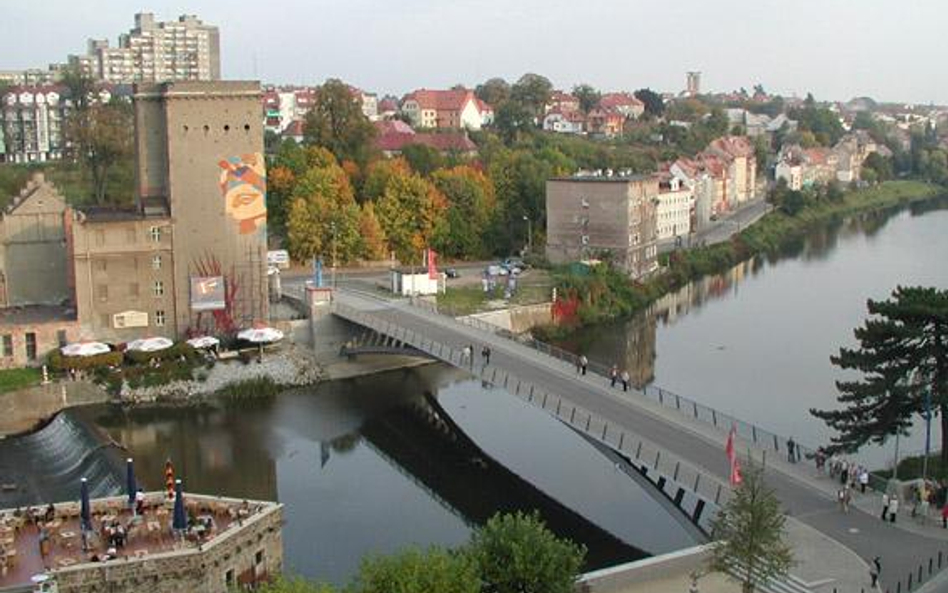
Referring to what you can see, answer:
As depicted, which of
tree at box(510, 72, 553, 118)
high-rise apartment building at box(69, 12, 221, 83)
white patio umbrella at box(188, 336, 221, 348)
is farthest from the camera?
high-rise apartment building at box(69, 12, 221, 83)

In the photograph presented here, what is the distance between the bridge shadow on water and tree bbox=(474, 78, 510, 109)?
81.4m

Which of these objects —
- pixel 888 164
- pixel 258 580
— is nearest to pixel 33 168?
pixel 258 580

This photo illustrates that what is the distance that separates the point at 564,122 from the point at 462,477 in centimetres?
→ 8601

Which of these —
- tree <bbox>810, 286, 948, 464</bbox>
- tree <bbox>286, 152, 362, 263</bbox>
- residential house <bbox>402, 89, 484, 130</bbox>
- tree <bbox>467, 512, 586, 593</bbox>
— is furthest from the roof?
tree <bbox>467, 512, 586, 593</bbox>

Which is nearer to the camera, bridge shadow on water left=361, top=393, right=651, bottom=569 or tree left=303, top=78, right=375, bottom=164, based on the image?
bridge shadow on water left=361, top=393, right=651, bottom=569

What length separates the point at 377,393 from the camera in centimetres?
3906

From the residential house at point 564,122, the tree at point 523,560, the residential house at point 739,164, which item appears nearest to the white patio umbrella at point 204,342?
the tree at point 523,560

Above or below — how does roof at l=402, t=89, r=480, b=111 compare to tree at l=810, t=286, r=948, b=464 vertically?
above

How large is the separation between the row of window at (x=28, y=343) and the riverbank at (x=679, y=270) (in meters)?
18.7

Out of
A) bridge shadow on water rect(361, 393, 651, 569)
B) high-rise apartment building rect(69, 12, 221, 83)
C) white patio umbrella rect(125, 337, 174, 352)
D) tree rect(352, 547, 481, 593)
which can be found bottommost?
bridge shadow on water rect(361, 393, 651, 569)

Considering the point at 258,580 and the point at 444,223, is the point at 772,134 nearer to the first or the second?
the point at 444,223

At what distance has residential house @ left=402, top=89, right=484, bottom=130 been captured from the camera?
4262 inches

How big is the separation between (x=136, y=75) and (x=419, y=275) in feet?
280

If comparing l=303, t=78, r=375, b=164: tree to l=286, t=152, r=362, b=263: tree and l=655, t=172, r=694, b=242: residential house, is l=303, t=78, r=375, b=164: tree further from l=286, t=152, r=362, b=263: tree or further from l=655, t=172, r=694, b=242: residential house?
l=655, t=172, r=694, b=242: residential house
